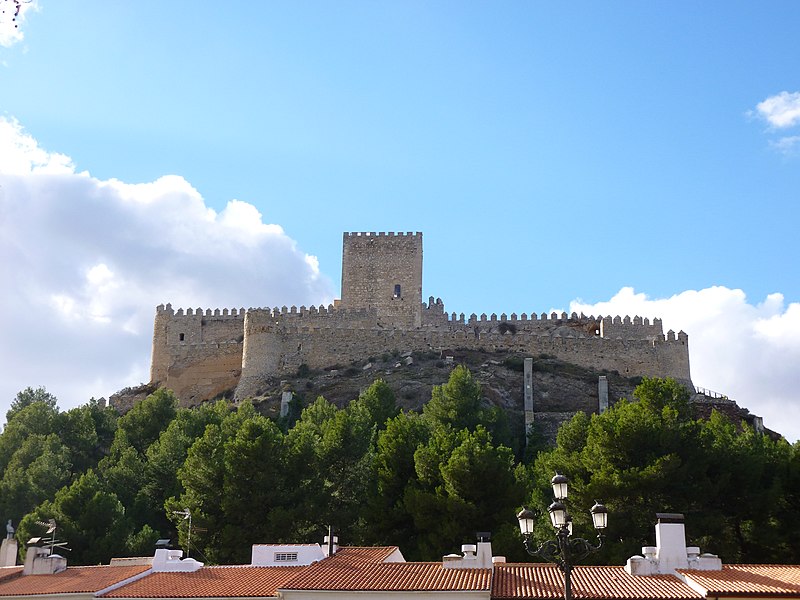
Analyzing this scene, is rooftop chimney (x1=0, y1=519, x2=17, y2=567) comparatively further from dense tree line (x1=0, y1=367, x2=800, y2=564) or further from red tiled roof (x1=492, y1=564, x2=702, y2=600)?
red tiled roof (x1=492, y1=564, x2=702, y2=600)

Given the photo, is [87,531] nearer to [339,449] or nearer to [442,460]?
[339,449]

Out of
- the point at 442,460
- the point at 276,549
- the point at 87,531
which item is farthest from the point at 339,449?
the point at 276,549

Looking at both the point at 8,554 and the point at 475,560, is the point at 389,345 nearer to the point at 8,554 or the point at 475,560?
the point at 8,554

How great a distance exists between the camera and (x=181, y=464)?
→ 46031 mm

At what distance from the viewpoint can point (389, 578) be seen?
23906 millimetres

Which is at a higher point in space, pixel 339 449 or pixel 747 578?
pixel 339 449

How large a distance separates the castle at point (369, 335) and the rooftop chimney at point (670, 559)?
153 feet

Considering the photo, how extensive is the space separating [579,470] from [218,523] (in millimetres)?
12246

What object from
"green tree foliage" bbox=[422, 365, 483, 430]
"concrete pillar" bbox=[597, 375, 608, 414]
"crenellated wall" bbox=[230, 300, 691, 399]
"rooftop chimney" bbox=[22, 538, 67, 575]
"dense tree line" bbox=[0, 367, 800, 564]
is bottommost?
"rooftop chimney" bbox=[22, 538, 67, 575]

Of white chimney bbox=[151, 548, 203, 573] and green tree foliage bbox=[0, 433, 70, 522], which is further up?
green tree foliage bbox=[0, 433, 70, 522]

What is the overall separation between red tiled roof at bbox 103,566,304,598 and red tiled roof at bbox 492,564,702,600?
16.6ft

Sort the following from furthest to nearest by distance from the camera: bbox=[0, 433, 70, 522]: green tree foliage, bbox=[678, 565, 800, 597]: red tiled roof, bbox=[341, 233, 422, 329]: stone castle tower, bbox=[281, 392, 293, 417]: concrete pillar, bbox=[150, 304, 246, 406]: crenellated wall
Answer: bbox=[341, 233, 422, 329]: stone castle tower → bbox=[150, 304, 246, 406]: crenellated wall → bbox=[281, 392, 293, 417]: concrete pillar → bbox=[0, 433, 70, 522]: green tree foliage → bbox=[678, 565, 800, 597]: red tiled roof

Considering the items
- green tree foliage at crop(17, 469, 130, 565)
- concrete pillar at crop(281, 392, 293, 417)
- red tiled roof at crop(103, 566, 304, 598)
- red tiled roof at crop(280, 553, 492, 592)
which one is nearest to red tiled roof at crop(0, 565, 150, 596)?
red tiled roof at crop(103, 566, 304, 598)

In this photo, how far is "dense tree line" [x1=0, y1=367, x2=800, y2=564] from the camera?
108ft
